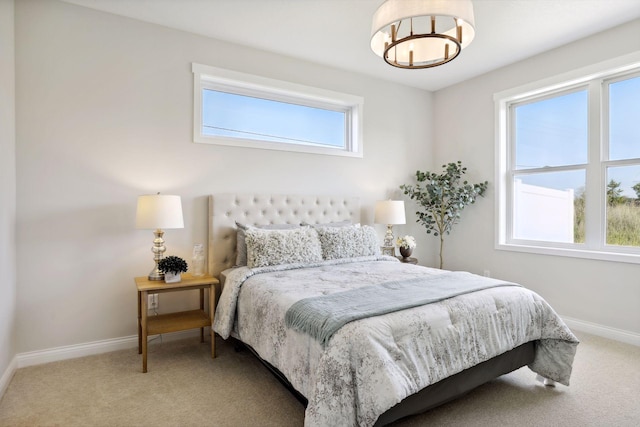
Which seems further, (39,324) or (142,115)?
(142,115)

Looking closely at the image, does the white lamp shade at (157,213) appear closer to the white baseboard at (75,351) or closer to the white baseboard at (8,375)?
the white baseboard at (75,351)

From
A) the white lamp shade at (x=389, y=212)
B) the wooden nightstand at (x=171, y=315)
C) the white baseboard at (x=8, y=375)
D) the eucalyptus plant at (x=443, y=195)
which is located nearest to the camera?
the white baseboard at (x=8, y=375)

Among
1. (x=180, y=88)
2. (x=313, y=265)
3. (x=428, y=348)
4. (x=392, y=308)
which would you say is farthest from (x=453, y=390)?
(x=180, y=88)

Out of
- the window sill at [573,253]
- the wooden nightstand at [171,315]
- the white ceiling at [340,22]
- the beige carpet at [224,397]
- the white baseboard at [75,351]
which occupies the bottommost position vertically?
the beige carpet at [224,397]

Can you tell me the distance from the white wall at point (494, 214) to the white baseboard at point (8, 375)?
14.9 ft

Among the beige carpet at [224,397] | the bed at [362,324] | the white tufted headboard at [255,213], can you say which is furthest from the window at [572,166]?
the white tufted headboard at [255,213]

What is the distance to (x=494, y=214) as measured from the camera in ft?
13.8

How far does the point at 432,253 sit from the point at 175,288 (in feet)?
11.4

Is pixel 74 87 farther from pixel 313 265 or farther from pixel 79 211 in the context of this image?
pixel 313 265

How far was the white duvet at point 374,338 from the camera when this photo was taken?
1555mm

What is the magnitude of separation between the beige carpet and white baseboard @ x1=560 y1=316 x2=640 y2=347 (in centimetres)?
35

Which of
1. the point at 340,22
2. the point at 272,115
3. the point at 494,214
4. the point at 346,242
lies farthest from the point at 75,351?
the point at 494,214

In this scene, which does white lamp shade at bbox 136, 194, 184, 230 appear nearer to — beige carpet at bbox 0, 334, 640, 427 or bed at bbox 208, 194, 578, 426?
bed at bbox 208, 194, 578, 426

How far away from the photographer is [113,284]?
116 inches
